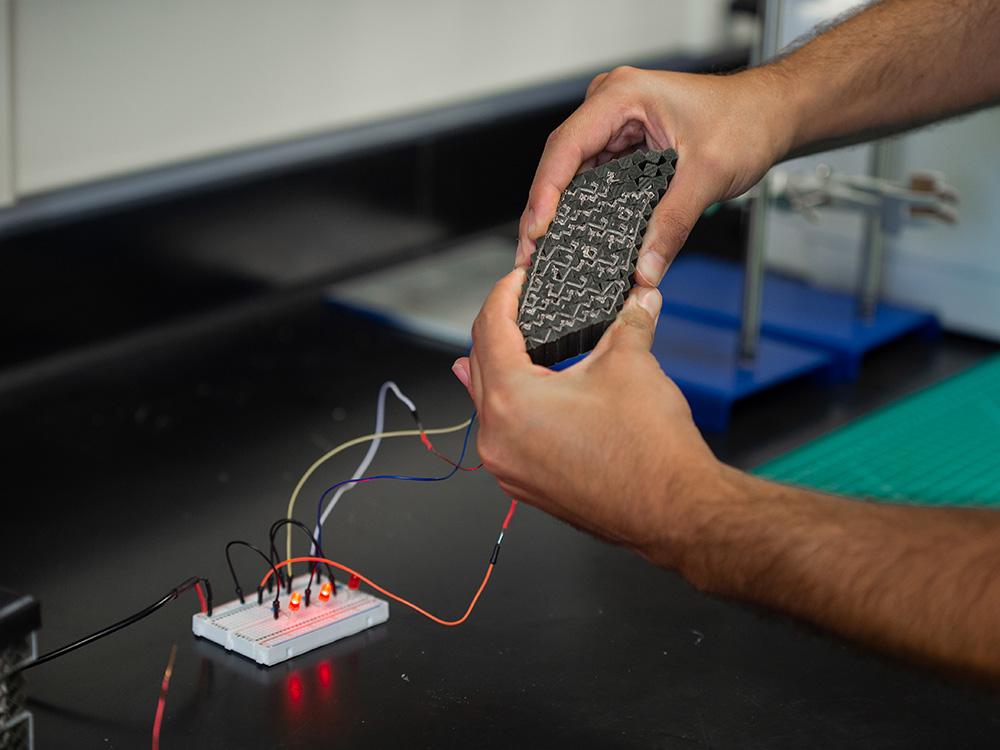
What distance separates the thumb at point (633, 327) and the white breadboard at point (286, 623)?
0.95 feet

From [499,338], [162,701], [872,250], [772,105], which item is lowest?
[162,701]

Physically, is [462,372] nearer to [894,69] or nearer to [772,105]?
[772,105]

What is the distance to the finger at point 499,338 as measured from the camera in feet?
2.55

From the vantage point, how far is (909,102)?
108 centimetres

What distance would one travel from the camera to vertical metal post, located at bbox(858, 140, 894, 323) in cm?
158

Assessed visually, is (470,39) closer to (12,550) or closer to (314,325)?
(314,325)

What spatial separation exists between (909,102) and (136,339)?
82cm

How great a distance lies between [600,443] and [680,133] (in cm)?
33

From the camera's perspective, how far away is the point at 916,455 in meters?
1.30

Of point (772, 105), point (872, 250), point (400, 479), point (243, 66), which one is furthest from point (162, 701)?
point (872, 250)

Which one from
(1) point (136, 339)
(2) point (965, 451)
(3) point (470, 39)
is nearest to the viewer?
(2) point (965, 451)

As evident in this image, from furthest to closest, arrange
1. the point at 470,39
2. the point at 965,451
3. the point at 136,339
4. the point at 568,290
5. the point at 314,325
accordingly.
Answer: the point at 470,39 < the point at 314,325 < the point at 136,339 < the point at 965,451 < the point at 568,290

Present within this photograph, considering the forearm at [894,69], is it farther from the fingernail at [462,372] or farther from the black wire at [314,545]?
the black wire at [314,545]

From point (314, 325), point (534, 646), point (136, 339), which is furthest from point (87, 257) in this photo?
point (534, 646)
